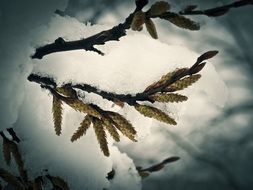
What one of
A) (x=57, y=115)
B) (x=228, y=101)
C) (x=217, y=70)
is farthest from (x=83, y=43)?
(x=228, y=101)

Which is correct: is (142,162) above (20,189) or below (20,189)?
above

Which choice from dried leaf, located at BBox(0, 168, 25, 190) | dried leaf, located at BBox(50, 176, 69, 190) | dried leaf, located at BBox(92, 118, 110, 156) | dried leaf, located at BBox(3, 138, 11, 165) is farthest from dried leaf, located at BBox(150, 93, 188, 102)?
dried leaf, located at BBox(0, 168, 25, 190)

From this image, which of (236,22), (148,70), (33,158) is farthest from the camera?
(236,22)

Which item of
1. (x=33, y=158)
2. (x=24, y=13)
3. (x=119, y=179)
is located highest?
(x=24, y=13)

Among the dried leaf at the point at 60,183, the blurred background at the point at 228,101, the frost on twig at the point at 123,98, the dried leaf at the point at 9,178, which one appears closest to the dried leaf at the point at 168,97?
the frost on twig at the point at 123,98

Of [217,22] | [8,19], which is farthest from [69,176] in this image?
[217,22]

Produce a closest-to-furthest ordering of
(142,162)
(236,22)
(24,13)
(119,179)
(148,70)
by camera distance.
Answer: (24,13) < (148,70) < (119,179) < (236,22) < (142,162)

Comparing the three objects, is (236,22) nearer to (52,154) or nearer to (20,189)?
(52,154)

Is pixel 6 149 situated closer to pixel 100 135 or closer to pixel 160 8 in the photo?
pixel 100 135
